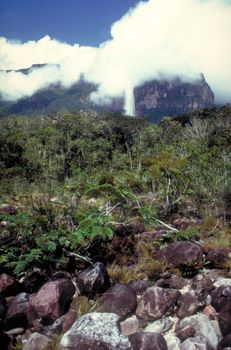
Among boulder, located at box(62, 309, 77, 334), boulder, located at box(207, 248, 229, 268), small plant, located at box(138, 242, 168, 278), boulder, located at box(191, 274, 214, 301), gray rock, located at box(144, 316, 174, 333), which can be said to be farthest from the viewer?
boulder, located at box(207, 248, 229, 268)

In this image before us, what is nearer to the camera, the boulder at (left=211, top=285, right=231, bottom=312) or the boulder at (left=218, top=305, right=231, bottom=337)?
the boulder at (left=218, top=305, right=231, bottom=337)

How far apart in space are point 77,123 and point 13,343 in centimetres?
5217

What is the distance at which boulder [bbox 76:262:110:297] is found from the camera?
5.52m

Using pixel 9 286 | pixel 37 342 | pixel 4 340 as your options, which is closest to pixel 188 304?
pixel 37 342

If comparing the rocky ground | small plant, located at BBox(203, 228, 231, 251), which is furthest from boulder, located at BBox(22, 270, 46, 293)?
small plant, located at BBox(203, 228, 231, 251)

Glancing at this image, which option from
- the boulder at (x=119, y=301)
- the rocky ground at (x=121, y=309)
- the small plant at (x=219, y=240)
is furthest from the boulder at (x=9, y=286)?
the small plant at (x=219, y=240)

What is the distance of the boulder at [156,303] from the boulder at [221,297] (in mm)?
491

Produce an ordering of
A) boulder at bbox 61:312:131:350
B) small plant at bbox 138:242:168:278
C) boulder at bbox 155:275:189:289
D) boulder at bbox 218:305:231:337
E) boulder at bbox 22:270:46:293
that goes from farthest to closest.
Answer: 1. small plant at bbox 138:242:168:278
2. boulder at bbox 22:270:46:293
3. boulder at bbox 155:275:189:289
4. boulder at bbox 218:305:231:337
5. boulder at bbox 61:312:131:350

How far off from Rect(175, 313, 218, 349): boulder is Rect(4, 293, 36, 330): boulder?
1989mm

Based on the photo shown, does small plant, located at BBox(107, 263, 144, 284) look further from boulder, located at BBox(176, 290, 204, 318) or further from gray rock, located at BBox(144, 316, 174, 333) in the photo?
gray rock, located at BBox(144, 316, 174, 333)

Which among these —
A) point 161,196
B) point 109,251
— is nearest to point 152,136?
point 161,196

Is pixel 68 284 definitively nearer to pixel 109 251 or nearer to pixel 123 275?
pixel 123 275

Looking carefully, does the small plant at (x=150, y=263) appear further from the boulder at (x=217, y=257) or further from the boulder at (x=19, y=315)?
the boulder at (x=19, y=315)

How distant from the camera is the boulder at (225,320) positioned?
452 centimetres
